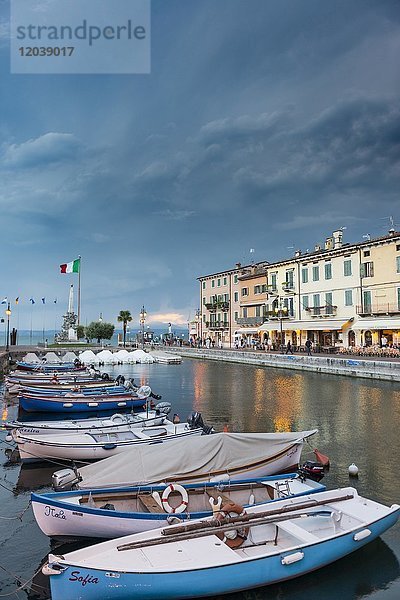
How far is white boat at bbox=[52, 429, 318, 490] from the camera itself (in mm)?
11172

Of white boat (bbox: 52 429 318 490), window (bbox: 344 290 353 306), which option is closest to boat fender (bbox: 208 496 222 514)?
white boat (bbox: 52 429 318 490)

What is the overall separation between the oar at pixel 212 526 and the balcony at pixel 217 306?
244ft

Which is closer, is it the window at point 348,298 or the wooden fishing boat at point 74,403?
the wooden fishing boat at point 74,403

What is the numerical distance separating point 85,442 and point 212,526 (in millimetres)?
9206

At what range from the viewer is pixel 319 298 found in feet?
200

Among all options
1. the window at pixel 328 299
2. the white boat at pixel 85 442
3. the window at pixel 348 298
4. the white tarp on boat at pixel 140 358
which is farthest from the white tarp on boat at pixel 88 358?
the white boat at pixel 85 442

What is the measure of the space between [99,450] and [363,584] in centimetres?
967

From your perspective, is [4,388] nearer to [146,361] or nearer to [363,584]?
[146,361]

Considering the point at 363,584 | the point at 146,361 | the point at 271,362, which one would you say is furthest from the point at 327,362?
the point at 363,584

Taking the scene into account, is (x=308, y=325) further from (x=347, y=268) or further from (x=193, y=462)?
(x=193, y=462)

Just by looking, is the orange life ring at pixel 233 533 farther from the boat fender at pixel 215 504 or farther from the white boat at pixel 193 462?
the white boat at pixel 193 462

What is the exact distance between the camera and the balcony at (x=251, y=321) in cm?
7399

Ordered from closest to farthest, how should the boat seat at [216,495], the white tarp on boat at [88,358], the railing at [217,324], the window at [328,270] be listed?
the boat seat at [216,495]
the window at [328,270]
the white tarp on boat at [88,358]
the railing at [217,324]

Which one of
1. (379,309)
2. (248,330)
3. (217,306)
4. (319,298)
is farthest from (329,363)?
(217,306)
